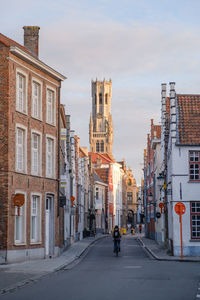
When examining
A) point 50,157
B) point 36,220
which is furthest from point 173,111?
point 36,220

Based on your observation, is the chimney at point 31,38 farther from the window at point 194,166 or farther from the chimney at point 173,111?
the window at point 194,166

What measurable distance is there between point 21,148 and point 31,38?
9019mm

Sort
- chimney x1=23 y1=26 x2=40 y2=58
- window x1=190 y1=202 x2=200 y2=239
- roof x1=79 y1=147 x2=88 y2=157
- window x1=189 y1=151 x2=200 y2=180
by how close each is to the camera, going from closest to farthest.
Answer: window x1=190 y1=202 x2=200 y2=239 → window x1=189 y1=151 x2=200 y2=180 → chimney x1=23 y1=26 x2=40 y2=58 → roof x1=79 y1=147 x2=88 y2=157

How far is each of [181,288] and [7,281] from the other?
5.05m

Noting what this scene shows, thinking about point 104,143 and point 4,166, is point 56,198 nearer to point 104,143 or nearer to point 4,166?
point 4,166

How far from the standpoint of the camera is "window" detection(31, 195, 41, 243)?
27953 millimetres

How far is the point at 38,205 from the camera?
28.4 m

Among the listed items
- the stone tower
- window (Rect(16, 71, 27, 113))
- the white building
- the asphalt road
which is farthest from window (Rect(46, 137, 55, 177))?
the stone tower

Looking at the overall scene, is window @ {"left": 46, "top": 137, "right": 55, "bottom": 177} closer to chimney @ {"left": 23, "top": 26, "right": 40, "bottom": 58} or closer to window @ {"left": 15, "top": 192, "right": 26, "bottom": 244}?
window @ {"left": 15, "top": 192, "right": 26, "bottom": 244}

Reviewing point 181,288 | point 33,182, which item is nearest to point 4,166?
point 33,182

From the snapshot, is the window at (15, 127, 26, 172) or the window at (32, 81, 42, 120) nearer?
the window at (15, 127, 26, 172)

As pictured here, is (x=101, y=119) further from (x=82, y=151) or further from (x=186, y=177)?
(x=186, y=177)

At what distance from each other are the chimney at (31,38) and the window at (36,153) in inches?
266

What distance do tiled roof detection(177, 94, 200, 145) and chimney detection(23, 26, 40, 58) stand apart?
A: 8.97 m
